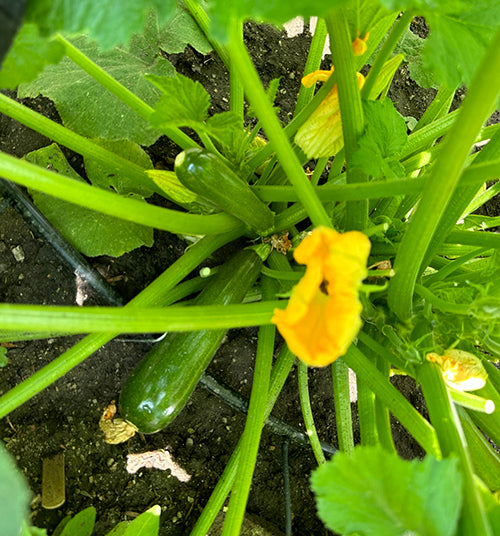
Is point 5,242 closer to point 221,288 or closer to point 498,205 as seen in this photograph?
point 221,288

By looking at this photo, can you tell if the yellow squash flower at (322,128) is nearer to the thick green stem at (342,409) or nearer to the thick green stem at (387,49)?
the thick green stem at (387,49)

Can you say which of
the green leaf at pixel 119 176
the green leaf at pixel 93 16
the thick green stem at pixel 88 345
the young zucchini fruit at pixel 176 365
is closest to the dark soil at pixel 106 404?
the green leaf at pixel 119 176

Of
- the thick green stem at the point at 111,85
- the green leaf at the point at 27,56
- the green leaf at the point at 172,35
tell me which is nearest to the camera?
the green leaf at the point at 27,56

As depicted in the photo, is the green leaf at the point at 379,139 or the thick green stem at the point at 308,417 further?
the thick green stem at the point at 308,417

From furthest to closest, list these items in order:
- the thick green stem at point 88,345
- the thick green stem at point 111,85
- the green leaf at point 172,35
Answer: the green leaf at point 172,35
the thick green stem at point 111,85
the thick green stem at point 88,345

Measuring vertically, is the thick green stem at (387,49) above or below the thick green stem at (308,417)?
above

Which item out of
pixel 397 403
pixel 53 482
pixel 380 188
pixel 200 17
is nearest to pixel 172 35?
pixel 200 17
